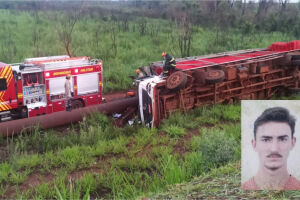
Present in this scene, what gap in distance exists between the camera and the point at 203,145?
6.46 meters

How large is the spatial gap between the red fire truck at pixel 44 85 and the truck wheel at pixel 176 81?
3.50 m

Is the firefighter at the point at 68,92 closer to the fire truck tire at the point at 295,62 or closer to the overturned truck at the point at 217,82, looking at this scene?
the overturned truck at the point at 217,82

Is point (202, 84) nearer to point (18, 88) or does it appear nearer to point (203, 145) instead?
point (203, 145)

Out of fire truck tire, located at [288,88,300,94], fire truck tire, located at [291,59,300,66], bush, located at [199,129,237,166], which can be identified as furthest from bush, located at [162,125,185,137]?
fire truck tire, located at [288,88,300,94]

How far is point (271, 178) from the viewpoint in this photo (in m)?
3.51

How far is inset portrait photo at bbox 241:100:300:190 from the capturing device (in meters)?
3.40

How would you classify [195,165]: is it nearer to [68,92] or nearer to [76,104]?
[68,92]

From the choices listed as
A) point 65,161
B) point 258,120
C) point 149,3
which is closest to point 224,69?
point 65,161

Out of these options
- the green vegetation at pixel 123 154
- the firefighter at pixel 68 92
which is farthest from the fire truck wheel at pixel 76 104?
the green vegetation at pixel 123 154

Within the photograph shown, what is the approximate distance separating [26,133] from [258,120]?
738cm

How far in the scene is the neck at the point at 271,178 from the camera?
3488mm

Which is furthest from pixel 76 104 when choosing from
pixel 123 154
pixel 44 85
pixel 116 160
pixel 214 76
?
pixel 116 160

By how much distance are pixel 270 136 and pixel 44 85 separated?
9.28 meters

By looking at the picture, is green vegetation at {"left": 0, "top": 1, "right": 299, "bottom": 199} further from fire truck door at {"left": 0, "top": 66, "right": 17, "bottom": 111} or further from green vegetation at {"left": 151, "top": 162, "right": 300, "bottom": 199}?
fire truck door at {"left": 0, "top": 66, "right": 17, "bottom": 111}
